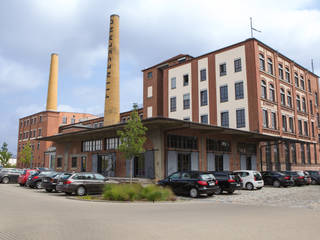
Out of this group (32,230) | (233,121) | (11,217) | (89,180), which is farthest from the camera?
(233,121)

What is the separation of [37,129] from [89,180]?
57.8 meters

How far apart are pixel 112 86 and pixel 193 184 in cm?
2924

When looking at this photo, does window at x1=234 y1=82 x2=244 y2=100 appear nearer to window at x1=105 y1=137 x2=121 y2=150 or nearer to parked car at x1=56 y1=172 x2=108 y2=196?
window at x1=105 y1=137 x2=121 y2=150

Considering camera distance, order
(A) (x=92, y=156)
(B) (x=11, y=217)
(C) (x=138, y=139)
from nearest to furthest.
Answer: (B) (x=11, y=217) < (C) (x=138, y=139) < (A) (x=92, y=156)

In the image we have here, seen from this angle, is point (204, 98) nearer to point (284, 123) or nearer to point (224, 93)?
point (224, 93)

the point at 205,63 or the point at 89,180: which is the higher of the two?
the point at 205,63

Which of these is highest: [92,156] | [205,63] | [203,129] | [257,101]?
[205,63]

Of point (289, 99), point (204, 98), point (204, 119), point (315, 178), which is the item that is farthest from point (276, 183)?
point (289, 99)

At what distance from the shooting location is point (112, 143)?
97.3 feet

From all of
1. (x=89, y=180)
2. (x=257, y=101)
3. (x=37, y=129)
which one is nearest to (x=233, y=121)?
(x=257, y=101)

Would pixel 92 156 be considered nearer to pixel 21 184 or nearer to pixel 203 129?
pixel 21 184

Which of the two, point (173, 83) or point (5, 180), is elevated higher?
point (173, 83)

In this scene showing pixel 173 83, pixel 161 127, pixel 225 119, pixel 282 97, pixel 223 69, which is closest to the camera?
pixel 161 127

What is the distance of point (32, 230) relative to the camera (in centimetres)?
731
